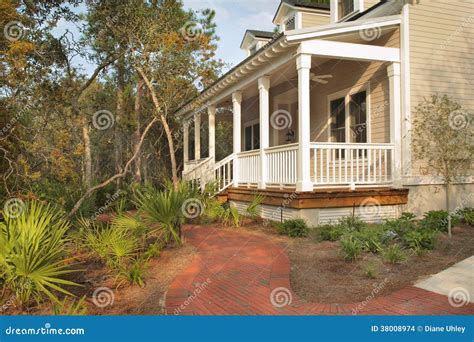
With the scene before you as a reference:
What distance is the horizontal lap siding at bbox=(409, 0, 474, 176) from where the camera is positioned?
9.56 m

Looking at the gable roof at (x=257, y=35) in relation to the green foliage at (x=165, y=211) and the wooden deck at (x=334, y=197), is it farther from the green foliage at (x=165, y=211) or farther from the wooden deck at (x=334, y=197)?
the green foliage at (x=165, y=211)

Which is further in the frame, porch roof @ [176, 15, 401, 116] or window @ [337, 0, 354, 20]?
window @ [337, 0, 354, 20]

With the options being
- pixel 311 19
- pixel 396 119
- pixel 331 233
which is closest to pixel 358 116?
pixel 396 119

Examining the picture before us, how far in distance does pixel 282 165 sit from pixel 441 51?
497cm

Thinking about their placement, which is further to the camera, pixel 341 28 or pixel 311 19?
pixel 311 19

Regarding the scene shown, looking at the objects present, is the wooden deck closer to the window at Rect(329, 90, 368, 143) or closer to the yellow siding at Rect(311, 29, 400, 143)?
the yellow siding at Rect(311, 29, 400, 143)

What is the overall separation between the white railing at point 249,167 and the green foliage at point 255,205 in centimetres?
80

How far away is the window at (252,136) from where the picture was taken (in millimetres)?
17938

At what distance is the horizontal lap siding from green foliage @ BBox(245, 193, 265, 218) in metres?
3.81

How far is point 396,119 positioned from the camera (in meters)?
9.43

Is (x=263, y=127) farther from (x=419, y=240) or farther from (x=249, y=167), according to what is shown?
(x=419, y=240)

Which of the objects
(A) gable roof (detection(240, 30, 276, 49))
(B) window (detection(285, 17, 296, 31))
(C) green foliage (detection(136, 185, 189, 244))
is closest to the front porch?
(C) green foliage (detection(136, 185, 189, 244))

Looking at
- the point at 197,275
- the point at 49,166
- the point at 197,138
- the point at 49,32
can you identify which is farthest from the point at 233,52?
the point at 197,275

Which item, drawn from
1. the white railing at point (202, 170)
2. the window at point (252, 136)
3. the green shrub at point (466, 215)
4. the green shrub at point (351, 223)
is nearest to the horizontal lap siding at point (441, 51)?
the green shrub at point (466, 215)
